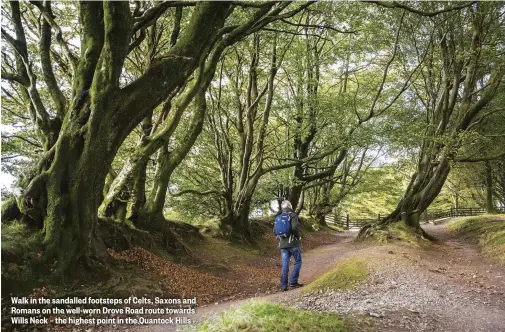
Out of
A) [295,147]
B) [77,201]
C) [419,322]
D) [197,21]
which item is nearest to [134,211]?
[77,201]

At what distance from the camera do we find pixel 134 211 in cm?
945

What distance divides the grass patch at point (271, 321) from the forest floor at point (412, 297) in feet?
1.41

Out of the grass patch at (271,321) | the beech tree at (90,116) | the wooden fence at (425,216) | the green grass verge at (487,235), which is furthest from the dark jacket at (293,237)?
the wooden fence at (425,216)

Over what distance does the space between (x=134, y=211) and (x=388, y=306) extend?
22.1ft

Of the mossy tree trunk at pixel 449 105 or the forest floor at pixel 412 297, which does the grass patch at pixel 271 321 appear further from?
the mossy tree trunk at pixel 449 105

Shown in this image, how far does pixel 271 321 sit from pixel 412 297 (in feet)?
11.6

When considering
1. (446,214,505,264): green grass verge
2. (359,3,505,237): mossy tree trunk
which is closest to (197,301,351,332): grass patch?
(446,214,505,264): green grass verge

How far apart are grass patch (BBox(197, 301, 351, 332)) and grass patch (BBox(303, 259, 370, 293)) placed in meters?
2.71

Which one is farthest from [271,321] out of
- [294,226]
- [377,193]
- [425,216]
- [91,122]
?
[425,216]

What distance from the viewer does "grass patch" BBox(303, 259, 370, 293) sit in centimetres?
673

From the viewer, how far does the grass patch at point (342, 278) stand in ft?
22.1

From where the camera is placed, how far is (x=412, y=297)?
19.4 ft

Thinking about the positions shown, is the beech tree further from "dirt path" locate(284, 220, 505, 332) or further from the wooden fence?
the wooden fence

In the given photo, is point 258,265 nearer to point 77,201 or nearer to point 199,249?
point 199,249
